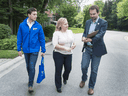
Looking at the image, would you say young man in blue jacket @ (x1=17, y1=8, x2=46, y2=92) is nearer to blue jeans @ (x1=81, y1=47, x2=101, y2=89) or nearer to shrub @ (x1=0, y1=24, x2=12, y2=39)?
blue jeans @ (x1=81, y1=47, x2=101, y2=89)

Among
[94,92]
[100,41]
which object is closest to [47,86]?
[94,92]

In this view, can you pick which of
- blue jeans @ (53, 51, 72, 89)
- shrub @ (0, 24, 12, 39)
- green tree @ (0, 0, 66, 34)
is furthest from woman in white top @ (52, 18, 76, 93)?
green tree @ (0, 0, 66, 34)

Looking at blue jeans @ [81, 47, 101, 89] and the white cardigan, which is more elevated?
the white cardigan

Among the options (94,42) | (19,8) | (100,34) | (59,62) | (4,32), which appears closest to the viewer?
(100,34)

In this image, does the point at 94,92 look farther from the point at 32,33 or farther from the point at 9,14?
the point at 9,14

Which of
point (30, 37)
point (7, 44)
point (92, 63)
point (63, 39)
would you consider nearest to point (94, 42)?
point (92, 63)

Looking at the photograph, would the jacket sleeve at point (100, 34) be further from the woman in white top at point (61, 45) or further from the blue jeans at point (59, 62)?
the blue jeans at point (59, 62)

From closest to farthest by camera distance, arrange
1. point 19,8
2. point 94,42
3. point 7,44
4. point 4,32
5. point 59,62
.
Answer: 1. point 94,42
2. point 59,62
3. point 7,44
4. point 4,32
5. point 19,8

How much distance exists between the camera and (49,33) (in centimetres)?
1448

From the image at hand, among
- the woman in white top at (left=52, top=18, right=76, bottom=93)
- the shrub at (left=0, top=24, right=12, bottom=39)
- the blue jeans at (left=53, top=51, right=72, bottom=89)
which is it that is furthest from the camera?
the shrub at (left=0, top=24, right=12, bottom=39)

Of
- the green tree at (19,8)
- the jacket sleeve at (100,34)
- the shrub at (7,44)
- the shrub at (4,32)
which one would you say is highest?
the green tree at (19,8)

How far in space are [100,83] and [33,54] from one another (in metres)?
2.14

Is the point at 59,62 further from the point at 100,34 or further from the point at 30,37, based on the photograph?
the point at 100,34

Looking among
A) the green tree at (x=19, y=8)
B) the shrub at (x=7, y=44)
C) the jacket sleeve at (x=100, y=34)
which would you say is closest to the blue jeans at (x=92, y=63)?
the jacket sleeve at (x=100, y=34)
